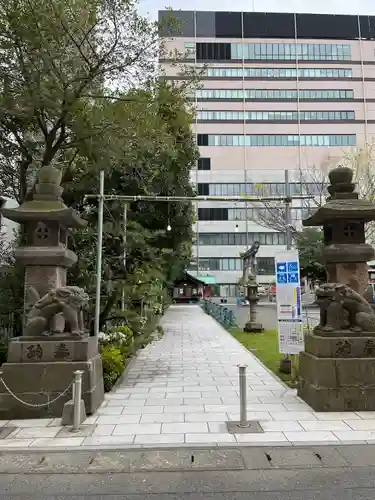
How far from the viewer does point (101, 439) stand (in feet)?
19.4

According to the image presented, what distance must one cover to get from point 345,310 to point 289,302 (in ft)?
5.51

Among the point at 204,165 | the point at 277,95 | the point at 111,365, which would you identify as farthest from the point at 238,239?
the point at 111,365

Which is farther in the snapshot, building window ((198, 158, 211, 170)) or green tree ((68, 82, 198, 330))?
building window ((198, 158, 211, 170))

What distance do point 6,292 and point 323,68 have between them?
194 ft

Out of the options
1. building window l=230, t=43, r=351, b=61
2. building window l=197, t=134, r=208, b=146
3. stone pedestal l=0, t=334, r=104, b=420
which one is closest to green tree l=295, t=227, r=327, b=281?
building window l=197, t=134, r=208, b=146

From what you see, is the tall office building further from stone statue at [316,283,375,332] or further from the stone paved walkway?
stone statue at [316,283,375,332]

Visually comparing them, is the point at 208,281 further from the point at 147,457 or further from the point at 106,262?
the point at 147,457

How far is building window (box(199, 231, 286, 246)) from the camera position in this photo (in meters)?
55.5

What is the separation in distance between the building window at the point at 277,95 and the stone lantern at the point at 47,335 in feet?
172

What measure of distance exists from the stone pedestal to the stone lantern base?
13.5 ft

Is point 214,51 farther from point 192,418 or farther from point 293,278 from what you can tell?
point 192,418

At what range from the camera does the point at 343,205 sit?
7.95 metres

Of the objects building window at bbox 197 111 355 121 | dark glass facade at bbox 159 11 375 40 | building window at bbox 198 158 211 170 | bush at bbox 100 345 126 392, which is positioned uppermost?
dark glass facade at bbox 159 11 375 40

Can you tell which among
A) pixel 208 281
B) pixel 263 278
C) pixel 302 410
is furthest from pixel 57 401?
pixel 263 278
